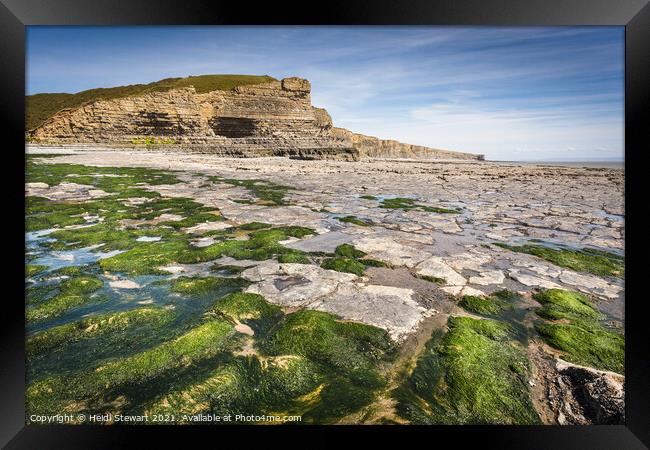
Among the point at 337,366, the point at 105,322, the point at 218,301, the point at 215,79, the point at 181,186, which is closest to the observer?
the point at 337,366

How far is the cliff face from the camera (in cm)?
5088

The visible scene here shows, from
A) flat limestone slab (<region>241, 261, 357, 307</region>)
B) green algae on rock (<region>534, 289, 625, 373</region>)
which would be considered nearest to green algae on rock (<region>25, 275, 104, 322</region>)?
flat limestone slab (<region>241, 261, 357, 307</region>)

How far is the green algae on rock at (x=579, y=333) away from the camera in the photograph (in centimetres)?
254

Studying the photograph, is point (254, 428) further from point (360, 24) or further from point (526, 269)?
point (526, 269)

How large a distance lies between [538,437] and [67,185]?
40.4 ft

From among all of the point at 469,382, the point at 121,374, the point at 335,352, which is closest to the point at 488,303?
the point at 469,382

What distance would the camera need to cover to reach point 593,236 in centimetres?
631

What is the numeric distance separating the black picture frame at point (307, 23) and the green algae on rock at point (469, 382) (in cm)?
55

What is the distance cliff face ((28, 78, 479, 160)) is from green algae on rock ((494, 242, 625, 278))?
44291mm

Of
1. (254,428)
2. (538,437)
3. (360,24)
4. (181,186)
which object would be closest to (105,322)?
(254,428)

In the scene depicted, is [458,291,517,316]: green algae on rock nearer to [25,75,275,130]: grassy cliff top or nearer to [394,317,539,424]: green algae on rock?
[394,317,539,424]: green algae on rock

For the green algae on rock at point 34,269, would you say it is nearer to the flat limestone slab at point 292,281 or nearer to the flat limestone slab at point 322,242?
the flat limestone slab at point 292,281

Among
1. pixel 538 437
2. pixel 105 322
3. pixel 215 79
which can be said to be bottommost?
pixel 538 437

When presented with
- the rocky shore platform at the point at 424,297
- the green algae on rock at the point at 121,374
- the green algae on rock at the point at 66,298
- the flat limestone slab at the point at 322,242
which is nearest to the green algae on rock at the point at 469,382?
the rocky shore platform at the point at 424,297
